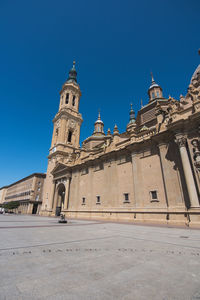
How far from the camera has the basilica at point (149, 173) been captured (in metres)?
14.8

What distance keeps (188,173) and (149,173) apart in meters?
5.15

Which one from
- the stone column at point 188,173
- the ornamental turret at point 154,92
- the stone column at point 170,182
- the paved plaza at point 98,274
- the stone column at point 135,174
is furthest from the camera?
the ornamental turret at point 154,92

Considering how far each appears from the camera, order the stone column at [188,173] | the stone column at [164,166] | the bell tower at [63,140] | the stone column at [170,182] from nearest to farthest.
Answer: the stone column at [188,173], the stone column at [170,182], the stone column at [164,166], the bell tower at [63,140]

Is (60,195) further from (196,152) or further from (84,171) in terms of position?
(196,152)

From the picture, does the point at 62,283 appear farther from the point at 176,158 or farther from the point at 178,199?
the point at 176,158

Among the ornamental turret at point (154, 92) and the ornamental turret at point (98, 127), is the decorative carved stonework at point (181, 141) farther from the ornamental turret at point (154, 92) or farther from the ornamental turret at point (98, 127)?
the ornamental turret at point (98, 127)

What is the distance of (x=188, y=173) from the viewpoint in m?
14.3

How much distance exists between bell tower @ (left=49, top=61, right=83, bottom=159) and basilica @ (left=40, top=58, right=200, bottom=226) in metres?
10.7

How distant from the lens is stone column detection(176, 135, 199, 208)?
44.4 feet

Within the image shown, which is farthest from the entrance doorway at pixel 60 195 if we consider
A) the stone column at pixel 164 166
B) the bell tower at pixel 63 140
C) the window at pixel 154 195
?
the stone column at pixel 164 166

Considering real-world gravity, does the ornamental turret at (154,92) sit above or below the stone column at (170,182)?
above

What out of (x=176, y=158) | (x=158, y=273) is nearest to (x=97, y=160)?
(x=176, y=158)

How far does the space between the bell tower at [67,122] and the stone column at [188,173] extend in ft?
108

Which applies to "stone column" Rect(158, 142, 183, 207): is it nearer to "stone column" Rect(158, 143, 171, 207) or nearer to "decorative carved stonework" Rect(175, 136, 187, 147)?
"stone column" Rect(158, 143, 171, 207)
